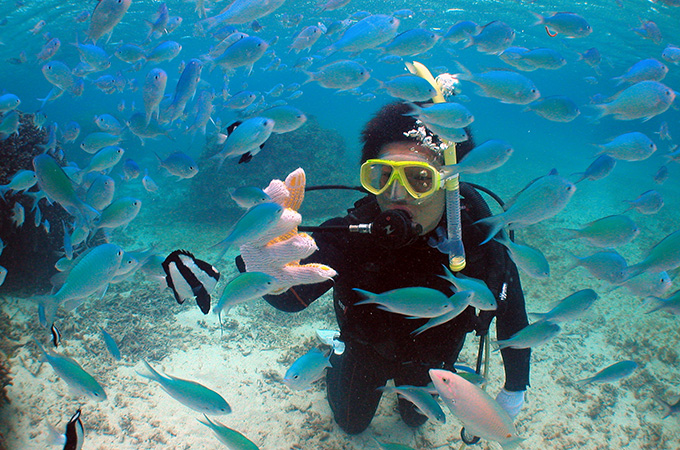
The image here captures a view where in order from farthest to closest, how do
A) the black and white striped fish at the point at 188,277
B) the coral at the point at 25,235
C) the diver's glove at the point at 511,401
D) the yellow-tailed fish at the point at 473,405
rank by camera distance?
1. the coral at the point at 25,235
2. the diver's glove at the point at 511,401
3. the black and white striped fish at the point at 188,277
4. the yellow-tailed fish at the point at 473,405

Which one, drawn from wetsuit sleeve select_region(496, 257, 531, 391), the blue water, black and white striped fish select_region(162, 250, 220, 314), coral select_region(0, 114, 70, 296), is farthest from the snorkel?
coral select_region(0, 114, 70, 296)

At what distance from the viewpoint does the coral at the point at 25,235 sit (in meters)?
4.86

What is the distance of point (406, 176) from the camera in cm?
230

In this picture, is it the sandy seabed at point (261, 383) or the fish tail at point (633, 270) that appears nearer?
the fish tail at point (633, 270)

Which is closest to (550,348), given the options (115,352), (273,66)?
(115,352)

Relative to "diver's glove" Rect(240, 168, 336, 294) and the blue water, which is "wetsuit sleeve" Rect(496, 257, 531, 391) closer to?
the blue water

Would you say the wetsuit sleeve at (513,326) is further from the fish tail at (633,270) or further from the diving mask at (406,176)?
the diving mask at (406,176)

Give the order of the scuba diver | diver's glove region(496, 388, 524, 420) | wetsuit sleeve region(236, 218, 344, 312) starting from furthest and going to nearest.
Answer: diver's glove region(496, 388, 524, 420), wetsuit sleeve region(236, 218, 344, 312), the scuba diver

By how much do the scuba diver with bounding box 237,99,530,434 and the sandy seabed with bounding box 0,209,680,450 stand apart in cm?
81

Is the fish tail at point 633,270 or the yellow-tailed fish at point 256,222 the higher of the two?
the yellow-tailed fish at point 256,222

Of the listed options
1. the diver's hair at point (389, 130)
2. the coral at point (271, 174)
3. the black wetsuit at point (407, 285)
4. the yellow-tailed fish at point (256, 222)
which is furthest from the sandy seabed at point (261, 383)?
the coral at point (271, 174)

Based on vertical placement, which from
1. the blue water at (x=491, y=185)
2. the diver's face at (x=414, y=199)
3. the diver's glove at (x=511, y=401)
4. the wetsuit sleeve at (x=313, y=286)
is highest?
the diver's face at (x=414, y=199)

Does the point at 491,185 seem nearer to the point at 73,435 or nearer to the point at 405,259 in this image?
the point at 405,259

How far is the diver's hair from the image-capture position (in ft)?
8.58
